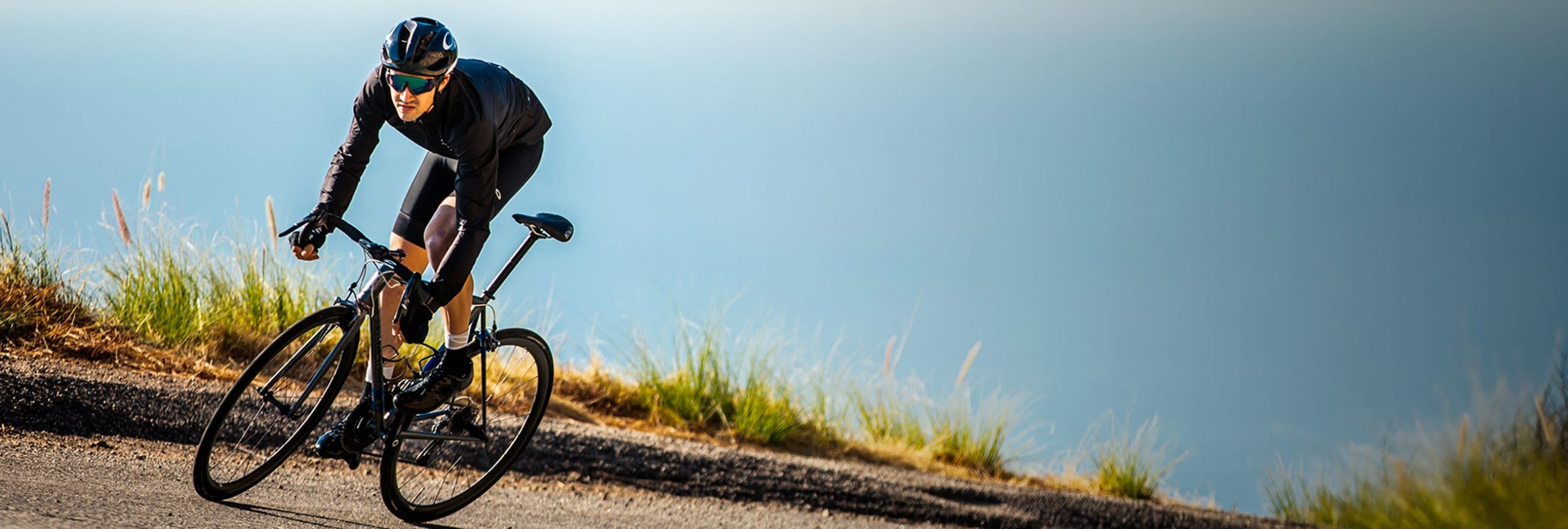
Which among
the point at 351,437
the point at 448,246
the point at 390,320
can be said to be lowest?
the point at 351,437

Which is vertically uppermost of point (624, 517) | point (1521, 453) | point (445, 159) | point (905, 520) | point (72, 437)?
point (1521, 453)

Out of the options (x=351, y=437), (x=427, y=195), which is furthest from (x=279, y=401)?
(x=427, y=195)

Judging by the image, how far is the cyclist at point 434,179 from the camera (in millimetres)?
4250

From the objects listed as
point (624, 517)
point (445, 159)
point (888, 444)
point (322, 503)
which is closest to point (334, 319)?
point (445, 159)

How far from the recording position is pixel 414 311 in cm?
427

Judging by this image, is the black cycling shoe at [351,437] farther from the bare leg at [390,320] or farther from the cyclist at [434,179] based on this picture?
the bare leg at [390,320]

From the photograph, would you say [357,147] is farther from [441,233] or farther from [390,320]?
[390,320]

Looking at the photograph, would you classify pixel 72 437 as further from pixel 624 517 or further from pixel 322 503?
pixel 624 517

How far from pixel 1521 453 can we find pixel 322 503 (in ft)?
19.7

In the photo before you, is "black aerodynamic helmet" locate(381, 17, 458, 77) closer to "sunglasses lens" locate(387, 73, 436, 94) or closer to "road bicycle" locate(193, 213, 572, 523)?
"sunglasses lens" locate(387, 73, 436, 94)

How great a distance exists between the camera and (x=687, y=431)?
9.01 m

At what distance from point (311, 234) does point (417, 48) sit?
0.75 meters

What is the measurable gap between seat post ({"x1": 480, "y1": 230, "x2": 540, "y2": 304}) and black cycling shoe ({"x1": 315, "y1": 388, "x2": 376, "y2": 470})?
1.97 ft

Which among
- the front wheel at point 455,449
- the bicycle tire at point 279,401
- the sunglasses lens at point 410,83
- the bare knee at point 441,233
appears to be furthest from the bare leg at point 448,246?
the sunglasses lens at point 410,83
